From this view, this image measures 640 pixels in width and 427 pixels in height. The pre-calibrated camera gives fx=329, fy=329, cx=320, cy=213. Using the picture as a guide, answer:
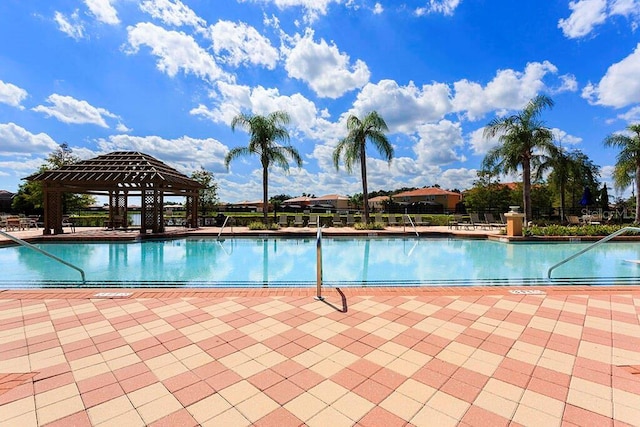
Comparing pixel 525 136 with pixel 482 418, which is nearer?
pixel 482 418

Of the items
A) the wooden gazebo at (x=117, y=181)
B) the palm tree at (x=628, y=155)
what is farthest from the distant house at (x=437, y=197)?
the wooden gazebo at (x=117, y=181)

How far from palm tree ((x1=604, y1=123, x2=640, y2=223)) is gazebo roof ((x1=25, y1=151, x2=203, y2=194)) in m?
24.1

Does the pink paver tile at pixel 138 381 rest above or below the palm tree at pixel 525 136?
below

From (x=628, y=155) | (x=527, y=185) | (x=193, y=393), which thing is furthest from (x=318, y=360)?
(x=628, y=155)

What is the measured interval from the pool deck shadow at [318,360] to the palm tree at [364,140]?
14429 mm

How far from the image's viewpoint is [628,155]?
62.1ft

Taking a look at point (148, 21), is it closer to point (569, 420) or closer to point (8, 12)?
point (8, 12)

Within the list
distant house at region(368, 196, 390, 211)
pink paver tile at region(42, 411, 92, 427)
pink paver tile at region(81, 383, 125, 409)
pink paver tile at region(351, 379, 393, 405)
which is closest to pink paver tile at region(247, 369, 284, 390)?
pink paver tile at region(351, 379, 393, 405)

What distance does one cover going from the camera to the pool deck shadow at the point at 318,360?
2.21 metres

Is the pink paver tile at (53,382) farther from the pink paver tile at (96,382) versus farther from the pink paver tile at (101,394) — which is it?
the pink paver tile at (101,394)

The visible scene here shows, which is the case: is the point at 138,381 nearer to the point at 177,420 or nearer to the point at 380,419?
the point at 177,420

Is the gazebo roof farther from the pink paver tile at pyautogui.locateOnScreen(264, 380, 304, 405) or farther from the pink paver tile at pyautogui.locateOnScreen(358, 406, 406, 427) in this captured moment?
the pink paver tile at pyautogui.locateOnScreen(358, 406, 406, 427)

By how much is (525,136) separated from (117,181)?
20513 millimetres

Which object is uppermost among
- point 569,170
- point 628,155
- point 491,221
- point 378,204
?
point 628,155
